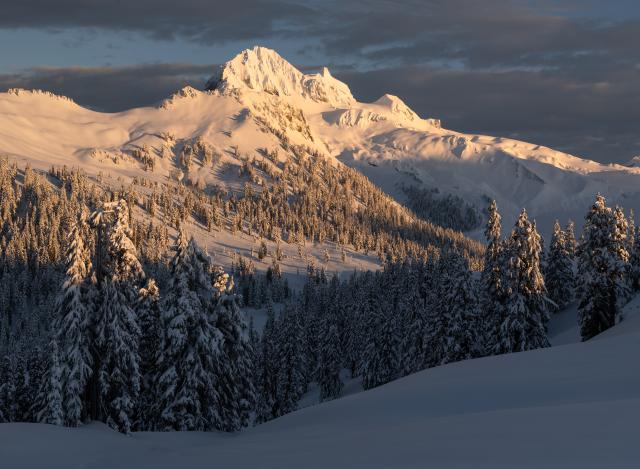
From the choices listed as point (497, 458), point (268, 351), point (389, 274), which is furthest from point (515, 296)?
point (389, 274)

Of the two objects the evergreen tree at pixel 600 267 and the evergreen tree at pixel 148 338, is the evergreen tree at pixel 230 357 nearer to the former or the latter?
the evergreen tree at pixel 148 338

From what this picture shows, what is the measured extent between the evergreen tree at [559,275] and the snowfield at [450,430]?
49848 mm

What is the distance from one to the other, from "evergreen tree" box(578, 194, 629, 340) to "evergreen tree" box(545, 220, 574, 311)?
28946 millimetres

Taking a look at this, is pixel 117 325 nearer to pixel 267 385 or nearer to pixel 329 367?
pixel 267 385

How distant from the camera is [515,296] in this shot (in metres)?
47.7

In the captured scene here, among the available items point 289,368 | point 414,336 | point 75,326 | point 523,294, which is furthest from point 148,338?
point 289,368

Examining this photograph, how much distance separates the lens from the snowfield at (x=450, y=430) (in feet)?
42.4

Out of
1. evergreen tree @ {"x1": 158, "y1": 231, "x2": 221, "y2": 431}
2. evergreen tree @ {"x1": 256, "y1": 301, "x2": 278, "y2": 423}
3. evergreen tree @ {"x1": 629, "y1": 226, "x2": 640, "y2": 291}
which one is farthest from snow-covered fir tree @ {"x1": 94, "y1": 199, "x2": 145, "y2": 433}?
evergreen tree @ {"x1": 629, "y1": 226, "x2": 640, "y2": 291}

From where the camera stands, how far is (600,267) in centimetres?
4959

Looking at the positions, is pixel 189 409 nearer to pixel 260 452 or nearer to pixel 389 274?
pixel 260 452

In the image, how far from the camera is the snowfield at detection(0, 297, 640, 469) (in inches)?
509

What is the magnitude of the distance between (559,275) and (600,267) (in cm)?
3232

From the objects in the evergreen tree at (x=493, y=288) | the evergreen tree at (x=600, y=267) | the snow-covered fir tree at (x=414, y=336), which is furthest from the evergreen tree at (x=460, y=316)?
the snow-covered fir tree at (x=414, y=336)

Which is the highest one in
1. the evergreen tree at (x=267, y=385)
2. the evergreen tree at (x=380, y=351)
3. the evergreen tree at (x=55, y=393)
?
the evergreen tree at (x=55, y=393)
